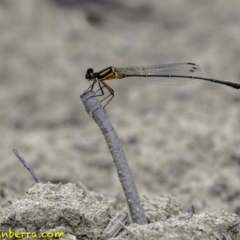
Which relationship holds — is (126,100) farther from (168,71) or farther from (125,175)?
(125,175)

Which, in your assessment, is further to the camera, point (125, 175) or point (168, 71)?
point (168, 71)

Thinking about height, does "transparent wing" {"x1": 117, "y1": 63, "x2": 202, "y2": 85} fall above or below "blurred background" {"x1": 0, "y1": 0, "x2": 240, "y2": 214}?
below

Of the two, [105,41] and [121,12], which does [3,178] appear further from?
[121,12]

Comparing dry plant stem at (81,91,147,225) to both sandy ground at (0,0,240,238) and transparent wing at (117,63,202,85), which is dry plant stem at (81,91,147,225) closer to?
sandy ground at (0,0,240,238)

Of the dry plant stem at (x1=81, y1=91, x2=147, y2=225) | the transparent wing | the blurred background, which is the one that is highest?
the blurred background

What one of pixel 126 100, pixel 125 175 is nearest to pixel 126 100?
pixel 126 100

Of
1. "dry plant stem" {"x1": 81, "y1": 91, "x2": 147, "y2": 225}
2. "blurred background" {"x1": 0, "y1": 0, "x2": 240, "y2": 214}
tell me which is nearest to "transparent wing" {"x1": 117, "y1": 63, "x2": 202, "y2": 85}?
"blurred background" {"x1": 0, "y1": 0, "x2": 240, "y2": 214}

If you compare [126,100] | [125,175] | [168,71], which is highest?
[126,100]
